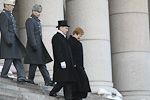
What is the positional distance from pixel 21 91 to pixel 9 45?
1356mm

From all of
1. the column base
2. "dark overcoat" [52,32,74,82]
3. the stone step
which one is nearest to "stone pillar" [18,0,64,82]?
the stone step

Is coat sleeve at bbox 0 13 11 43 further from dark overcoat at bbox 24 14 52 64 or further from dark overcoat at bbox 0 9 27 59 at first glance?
dark overcoat at bbox 24 14 52 64

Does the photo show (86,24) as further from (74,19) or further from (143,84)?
(143,84)

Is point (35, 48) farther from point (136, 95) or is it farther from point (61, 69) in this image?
point (136, 95)

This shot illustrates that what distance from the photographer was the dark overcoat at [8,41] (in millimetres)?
11859

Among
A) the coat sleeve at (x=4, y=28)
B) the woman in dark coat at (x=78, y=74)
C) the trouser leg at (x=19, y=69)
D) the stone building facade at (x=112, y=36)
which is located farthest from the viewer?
the stone building facade at (x=112, y=36)

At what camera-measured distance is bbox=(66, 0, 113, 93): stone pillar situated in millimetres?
18344

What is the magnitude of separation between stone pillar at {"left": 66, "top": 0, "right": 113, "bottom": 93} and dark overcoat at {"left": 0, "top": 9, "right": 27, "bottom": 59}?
645cm

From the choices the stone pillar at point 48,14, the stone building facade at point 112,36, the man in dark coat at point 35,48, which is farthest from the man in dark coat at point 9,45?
the stone building facade at point 112,36

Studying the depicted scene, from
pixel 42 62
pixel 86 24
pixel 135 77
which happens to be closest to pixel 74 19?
pixel 86 24

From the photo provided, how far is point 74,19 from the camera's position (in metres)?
18.7

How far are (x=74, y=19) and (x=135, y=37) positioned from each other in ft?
10.1

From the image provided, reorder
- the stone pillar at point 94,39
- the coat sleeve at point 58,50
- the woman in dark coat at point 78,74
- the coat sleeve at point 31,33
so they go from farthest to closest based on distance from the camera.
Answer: the stone pillar at point 94,39, the coat sleeve at point 31,33, the woman in dark coat at point 78,74, the coat sleeve at point 58,50

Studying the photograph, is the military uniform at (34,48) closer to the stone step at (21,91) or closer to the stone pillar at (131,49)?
the stone step at (21,91)
